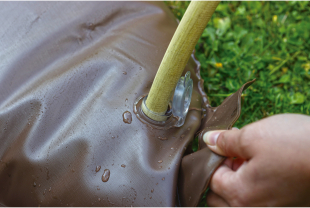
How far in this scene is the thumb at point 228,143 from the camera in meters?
0.80

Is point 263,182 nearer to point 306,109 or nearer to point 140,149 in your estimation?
point 140,149

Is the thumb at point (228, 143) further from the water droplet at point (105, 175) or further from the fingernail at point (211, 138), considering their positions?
the water droplet at point (105, 175)

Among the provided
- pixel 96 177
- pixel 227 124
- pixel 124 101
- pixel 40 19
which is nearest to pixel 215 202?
pixel 227 124

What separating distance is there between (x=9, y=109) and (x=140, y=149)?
572 millimetres

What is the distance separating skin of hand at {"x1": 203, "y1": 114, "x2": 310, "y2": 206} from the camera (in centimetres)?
74

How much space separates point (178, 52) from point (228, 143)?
1.24 feet

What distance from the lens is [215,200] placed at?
91cm

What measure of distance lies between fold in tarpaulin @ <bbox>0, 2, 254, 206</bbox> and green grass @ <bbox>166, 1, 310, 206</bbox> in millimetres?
745

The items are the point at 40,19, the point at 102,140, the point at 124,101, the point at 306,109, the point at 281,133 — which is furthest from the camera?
the point at 306,109

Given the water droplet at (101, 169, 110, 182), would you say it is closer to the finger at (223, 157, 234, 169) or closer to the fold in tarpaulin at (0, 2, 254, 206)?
the fold in tarpaulin at (0, 2, 254, 206)

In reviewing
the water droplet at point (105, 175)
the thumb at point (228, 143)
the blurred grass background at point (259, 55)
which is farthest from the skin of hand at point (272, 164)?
the blurred grass background at point (259, 55)

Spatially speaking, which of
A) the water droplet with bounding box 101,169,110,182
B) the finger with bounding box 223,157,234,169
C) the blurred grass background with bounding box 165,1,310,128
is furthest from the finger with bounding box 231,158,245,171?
the blurred grass background with bounding box 165,1,310,128

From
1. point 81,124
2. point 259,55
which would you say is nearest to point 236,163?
point 81,124

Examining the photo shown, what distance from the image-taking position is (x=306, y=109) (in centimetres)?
186
